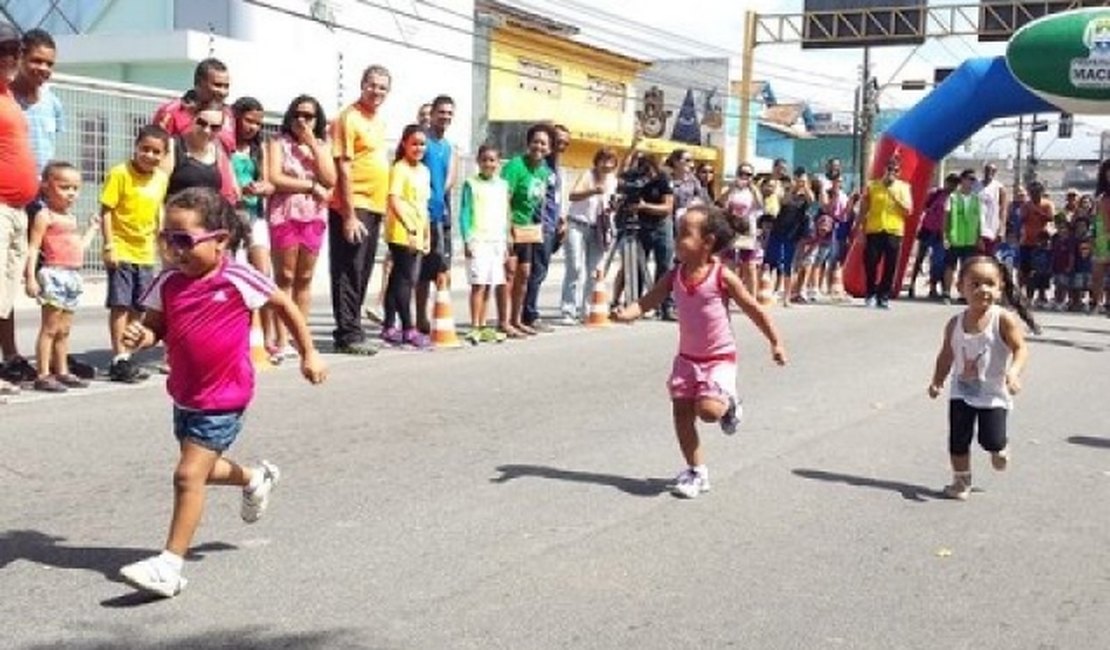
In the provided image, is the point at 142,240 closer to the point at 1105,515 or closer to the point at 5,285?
the point at 5,285

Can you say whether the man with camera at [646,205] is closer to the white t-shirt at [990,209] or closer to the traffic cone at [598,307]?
the traffic cone at [598,307]

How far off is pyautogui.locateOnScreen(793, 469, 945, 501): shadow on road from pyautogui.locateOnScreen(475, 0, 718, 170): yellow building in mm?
30816

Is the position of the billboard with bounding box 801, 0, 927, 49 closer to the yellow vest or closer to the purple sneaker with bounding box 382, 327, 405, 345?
the yellow vest

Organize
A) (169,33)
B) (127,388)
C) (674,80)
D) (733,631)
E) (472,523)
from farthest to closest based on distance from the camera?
(674,80) → (169,33) → (127,388) → (472,523) → (733,631)

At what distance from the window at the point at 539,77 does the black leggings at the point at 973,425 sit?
114 ft

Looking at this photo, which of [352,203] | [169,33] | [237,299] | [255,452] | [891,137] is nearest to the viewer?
[237,299]

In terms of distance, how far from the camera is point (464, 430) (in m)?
7.34

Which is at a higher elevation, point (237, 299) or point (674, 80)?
point (674, 80)

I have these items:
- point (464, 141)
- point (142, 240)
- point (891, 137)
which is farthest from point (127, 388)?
point (464, 141)

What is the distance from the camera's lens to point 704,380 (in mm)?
6102

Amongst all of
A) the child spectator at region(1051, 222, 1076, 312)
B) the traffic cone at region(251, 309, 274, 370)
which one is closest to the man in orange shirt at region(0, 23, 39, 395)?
the traffic cone at region(251, 309, 274, 370)

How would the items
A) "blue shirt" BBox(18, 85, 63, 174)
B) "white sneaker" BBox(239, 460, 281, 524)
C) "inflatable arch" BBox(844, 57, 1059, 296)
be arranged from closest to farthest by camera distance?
"white sneaker" BBox(239, 460, 281, 524) < "blue shirt" BBox(18, 85, 63, 174) < "inflatable arch" BBox(844, 57, 1059, 296)

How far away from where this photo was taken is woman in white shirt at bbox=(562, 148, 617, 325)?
1319 centimetres

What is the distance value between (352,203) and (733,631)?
253 inches
